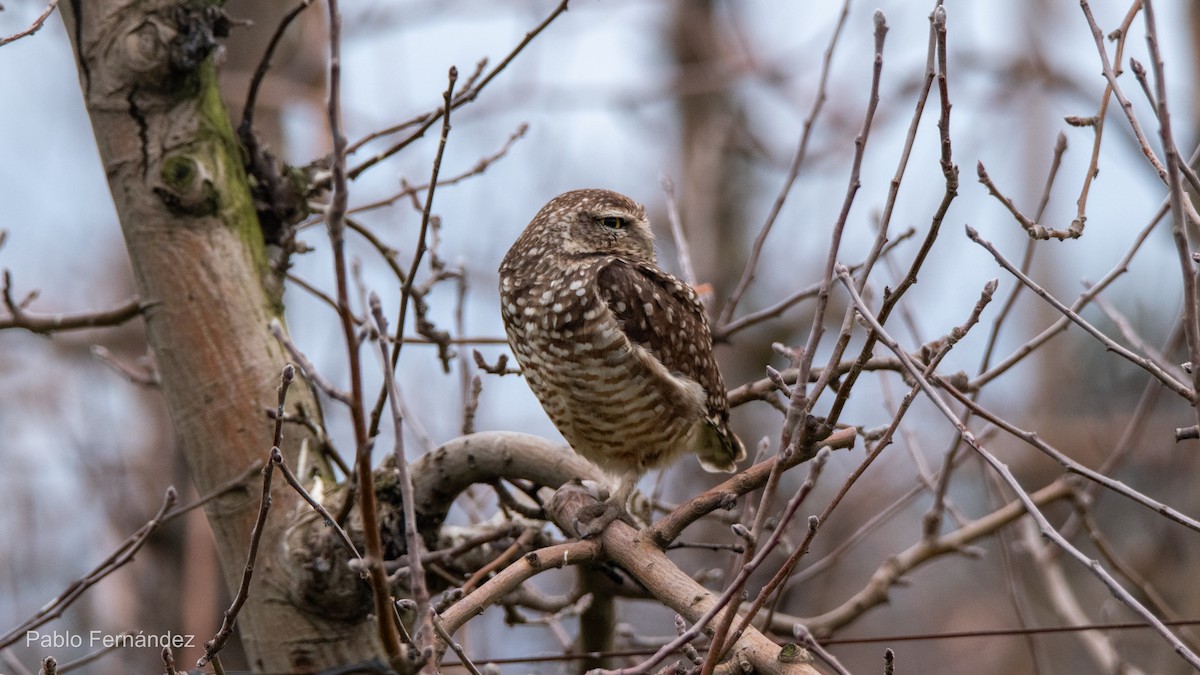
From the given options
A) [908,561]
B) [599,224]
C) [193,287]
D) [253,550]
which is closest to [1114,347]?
[253,550]

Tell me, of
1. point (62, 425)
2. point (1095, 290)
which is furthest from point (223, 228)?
point (62, 425)

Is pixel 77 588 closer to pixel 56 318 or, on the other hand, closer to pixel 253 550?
pixel 253 550

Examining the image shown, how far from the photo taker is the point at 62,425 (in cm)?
694

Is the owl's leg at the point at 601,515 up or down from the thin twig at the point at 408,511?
down

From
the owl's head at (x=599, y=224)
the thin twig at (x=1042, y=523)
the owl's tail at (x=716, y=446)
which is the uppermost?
the owl's head at (x=599, y=224)

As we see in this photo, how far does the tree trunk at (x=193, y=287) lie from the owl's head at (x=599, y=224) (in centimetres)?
112

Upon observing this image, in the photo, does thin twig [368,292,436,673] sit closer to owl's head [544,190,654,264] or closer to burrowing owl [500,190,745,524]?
burrowing owl [500,190,745,524]

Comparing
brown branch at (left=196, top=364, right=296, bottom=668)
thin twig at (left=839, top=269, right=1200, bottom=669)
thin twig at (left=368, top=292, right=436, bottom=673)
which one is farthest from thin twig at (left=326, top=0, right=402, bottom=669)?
thin twig at (left=839, top=269, right=1200, bottom=669)

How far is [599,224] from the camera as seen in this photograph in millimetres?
3803

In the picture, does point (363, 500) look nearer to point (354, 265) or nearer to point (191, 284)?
point (191, 284)

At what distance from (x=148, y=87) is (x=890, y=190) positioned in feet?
7.50

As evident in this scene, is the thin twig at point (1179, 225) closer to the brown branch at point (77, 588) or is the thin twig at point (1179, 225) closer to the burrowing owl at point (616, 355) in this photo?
the burrowing owl at point (616, 355)

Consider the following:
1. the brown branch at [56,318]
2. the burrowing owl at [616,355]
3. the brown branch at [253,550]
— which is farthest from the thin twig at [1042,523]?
the brown branch at [56,318]

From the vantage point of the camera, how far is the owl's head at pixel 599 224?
12.4 feet
